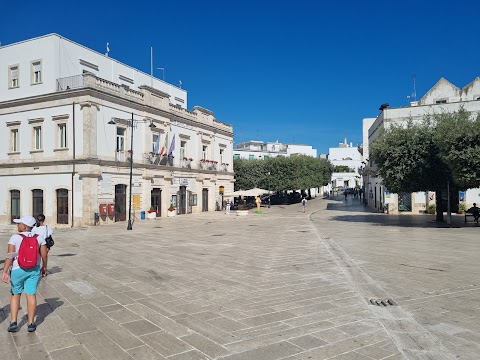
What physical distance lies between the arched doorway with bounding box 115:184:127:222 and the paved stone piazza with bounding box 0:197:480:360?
16.0 meters

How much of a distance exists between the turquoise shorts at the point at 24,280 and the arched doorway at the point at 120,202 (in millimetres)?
23362

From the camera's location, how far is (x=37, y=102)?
27.8 meters

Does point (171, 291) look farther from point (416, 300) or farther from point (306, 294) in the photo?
point (416, 300)

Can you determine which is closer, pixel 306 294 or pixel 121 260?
pixel 306 294

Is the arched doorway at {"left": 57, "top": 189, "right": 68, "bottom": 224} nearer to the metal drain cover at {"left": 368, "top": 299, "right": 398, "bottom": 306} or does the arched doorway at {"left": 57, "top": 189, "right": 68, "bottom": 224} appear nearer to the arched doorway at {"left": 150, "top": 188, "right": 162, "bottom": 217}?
the arched doorway at {"left": 150, "top": 188, "right": 162, "bottom": 217}

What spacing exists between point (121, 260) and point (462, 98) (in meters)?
33.2

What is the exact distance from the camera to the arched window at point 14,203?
2905 centimetres

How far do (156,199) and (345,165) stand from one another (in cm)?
9062

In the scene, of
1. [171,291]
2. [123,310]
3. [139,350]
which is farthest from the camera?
[171,291]

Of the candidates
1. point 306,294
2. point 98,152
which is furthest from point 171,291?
point 98,152

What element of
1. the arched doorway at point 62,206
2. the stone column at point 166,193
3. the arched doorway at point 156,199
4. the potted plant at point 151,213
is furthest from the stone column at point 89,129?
the stone column at point 166,193

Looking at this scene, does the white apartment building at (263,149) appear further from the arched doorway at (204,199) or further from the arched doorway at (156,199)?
the arched doorway at (156,199)

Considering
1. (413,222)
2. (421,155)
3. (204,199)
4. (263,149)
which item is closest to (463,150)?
(421,155)

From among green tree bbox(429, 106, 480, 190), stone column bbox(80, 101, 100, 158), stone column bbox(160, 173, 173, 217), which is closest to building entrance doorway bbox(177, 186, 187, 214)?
stone column bbox(160, 173, 173, 217)
